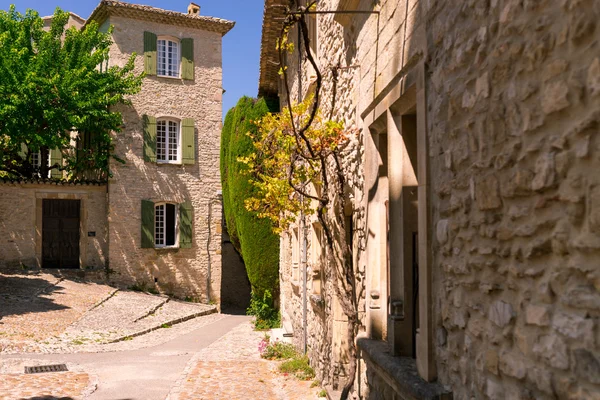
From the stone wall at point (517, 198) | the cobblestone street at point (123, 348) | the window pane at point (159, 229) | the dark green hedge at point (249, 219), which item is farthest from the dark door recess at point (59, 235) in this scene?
the stone wall at point (517, 198)

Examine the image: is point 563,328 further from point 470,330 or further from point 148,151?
point 148,151

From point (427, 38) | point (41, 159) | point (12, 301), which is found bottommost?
point (12, 301)

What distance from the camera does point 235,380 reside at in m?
9.46

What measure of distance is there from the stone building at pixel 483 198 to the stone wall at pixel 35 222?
1609 cm

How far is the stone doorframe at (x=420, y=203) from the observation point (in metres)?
3.41

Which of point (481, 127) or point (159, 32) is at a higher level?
point (159, 32)

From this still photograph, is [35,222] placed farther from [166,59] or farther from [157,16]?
[157,16]

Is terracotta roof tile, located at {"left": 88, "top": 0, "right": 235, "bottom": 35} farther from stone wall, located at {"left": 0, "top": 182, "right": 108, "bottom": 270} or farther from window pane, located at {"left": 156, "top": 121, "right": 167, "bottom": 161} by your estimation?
stone wall, located at {"left": 0, "top": 182, "right": 108, "bottom": 270}

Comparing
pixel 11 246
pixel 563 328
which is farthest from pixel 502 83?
pixel 11 246

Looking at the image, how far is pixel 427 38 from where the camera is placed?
11.4 feet

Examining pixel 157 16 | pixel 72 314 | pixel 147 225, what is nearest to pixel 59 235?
pixel 147 225

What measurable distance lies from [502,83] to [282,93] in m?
12.9

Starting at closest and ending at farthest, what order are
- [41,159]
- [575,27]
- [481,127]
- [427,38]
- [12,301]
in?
[575,27], [481,127], [427,38], [12,301], [41,159]

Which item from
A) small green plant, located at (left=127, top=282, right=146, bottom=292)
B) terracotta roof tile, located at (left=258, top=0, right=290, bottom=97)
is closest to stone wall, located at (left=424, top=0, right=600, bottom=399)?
terracotta roof tile, located at (left=258, top=0, right=290, bottom=97)
